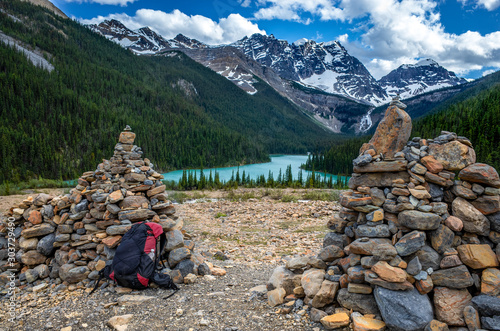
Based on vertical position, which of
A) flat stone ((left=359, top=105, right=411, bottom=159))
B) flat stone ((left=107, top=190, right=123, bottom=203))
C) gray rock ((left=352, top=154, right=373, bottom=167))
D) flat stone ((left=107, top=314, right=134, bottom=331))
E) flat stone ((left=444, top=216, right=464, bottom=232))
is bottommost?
flat stone ((left=107, top=314, right=134, bottom=331))

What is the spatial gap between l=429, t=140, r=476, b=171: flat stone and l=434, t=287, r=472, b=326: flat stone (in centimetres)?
203

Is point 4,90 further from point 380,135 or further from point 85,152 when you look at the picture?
point 380,135

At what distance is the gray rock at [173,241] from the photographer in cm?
698

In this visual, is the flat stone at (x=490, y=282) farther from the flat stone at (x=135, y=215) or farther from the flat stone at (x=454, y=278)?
the flat stone at (x=135, y=215)

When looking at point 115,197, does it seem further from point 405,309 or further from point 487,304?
point 487,304

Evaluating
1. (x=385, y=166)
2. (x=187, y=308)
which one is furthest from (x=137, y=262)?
(x=385, y=166)

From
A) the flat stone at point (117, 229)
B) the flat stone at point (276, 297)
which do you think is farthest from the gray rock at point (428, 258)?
the flat stone at point (117, 229)

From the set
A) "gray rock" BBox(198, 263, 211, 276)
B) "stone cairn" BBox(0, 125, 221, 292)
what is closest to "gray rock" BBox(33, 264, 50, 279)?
"stone cairn" BBox(0, 125, 221, 292)

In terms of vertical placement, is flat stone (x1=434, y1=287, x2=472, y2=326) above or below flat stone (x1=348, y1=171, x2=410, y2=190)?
below

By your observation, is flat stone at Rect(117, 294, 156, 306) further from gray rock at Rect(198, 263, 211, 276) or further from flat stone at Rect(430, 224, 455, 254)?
flat stone at Rect(430, 224, 455, 254)

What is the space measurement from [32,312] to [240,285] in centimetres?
451

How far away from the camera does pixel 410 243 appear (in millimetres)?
4340

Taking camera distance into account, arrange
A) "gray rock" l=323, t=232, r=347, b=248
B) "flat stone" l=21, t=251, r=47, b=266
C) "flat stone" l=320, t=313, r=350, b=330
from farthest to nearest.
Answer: "flat stone" l=21, t=251, r=47, b=266 → "gray rock" l=323, t=232, r=347, b=248 → "flat stone" l=320, t=313, r=350, b=330

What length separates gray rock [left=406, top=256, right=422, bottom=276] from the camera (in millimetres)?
4223
